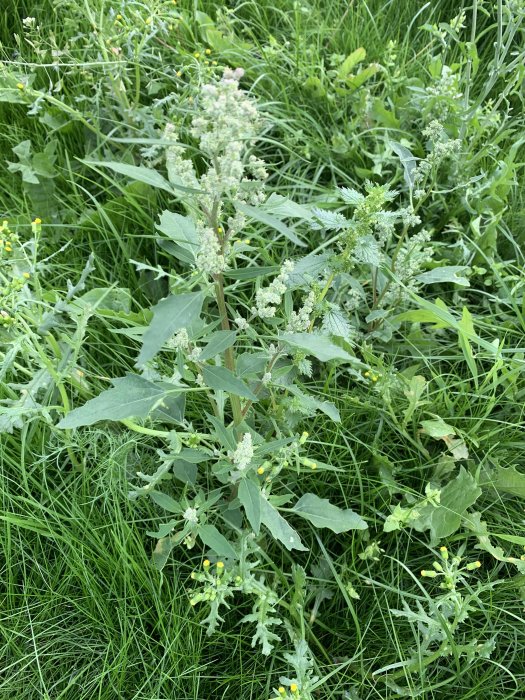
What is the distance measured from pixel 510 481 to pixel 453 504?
0.20 meters

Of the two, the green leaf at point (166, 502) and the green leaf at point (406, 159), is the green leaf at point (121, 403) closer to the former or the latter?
the green leaf at point (166, 502)

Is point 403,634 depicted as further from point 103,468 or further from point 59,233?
point 59,233

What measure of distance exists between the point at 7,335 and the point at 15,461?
0.43m

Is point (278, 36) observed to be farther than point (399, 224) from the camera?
Yes

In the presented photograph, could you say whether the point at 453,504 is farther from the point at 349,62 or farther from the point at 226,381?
the point at 349,62

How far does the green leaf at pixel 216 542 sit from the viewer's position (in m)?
1.48

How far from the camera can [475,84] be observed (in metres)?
2.85

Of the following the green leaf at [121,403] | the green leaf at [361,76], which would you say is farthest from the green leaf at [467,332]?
the green leaf at [361,76]

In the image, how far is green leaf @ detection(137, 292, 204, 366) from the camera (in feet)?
3.32

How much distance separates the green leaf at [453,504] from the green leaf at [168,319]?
41.3 inches

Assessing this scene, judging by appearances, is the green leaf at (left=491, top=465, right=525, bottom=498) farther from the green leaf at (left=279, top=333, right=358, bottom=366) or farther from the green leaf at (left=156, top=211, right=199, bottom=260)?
the green leaf at (left=156, top=211, right=199, bottom=260)

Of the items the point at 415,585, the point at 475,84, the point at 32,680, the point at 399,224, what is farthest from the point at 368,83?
the point at 32,680

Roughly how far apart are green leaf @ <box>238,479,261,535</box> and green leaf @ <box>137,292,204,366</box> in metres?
0.48

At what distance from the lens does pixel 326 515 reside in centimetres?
170
